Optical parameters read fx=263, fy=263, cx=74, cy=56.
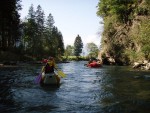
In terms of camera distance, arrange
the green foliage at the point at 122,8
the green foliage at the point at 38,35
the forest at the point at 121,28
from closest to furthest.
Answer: the forest at the point at 121,28 → the green foliage at the point at 122,8 → the green foliage at the point at 38,35

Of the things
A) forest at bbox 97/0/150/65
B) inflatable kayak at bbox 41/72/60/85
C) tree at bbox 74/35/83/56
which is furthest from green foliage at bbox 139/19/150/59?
tree at bbox 74/35/83/56

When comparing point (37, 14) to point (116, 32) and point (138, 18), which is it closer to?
point (116, 32)

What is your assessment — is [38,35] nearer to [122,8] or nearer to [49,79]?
[122,8]

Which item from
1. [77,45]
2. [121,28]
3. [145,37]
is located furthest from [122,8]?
[77,45]

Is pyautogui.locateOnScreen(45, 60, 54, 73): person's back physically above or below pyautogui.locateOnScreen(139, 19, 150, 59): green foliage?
below

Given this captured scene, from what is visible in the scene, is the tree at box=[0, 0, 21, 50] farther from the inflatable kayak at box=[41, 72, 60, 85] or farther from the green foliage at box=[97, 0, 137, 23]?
the inflatable kayak at box=[41, 72, 60, 85]

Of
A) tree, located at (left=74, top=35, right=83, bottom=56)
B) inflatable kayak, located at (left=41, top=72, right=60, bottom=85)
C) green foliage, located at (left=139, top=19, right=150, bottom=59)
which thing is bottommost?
inflatable kayak, located at (left=41, top=72, right=60, bottom=85)

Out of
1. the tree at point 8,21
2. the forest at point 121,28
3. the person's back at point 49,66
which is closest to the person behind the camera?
the person's back at point 49,66

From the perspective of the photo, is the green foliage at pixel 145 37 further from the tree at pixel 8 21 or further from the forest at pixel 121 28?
the tree at pixel 8 21

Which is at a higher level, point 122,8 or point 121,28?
point 122,8

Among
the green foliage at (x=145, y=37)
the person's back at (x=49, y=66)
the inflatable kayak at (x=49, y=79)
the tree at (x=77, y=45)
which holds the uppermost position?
the tree at (x=77, y=45)

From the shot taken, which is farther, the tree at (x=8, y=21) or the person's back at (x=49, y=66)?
the tree at (x=8, y=21)

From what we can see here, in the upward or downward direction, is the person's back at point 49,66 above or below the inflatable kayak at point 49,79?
above

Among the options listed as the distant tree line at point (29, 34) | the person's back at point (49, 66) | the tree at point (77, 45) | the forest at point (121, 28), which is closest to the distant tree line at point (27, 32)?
the distant tree line at point (29, 34)
